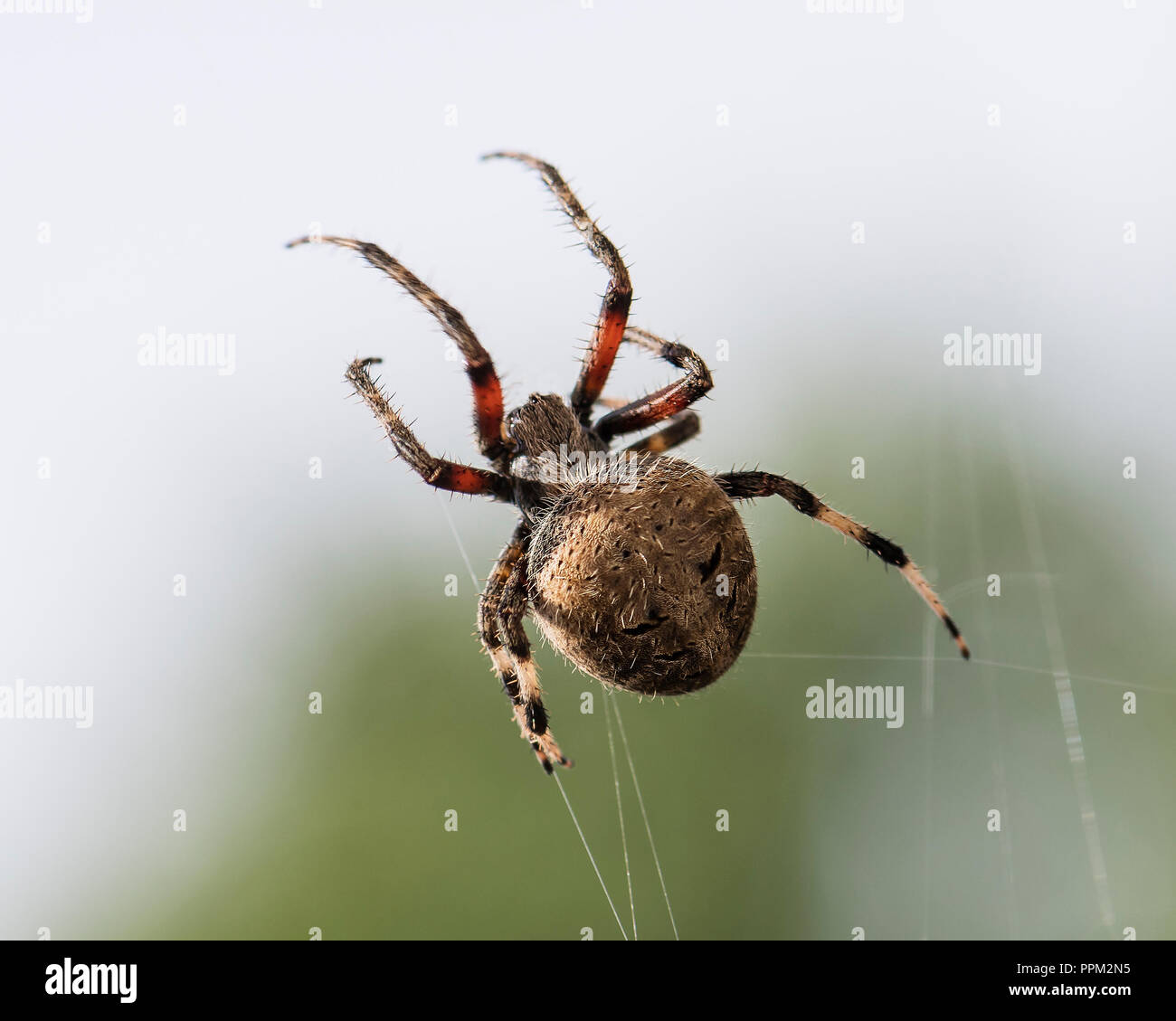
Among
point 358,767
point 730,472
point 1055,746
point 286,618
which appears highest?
point 730,472

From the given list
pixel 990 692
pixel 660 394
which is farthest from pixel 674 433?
pixel 990 692

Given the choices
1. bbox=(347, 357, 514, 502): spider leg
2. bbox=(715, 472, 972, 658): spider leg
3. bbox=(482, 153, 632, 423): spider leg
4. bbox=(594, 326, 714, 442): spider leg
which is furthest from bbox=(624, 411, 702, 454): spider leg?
bbox=(347, 357, 514, 502): spider leg

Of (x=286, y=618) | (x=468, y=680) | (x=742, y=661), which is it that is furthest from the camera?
(x=286, y=618)

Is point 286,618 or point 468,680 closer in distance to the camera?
point 468,680

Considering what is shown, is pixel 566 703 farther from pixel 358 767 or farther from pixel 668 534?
pixel 668 534

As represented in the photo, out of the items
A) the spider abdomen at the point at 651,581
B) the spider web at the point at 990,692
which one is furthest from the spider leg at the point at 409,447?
the spider abdomen at the point at 651,581

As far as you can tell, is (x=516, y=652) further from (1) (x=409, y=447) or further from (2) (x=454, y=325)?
(2) (x=454, y=325)

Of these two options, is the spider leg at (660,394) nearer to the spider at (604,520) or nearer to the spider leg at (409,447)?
the spider at (604,520)
